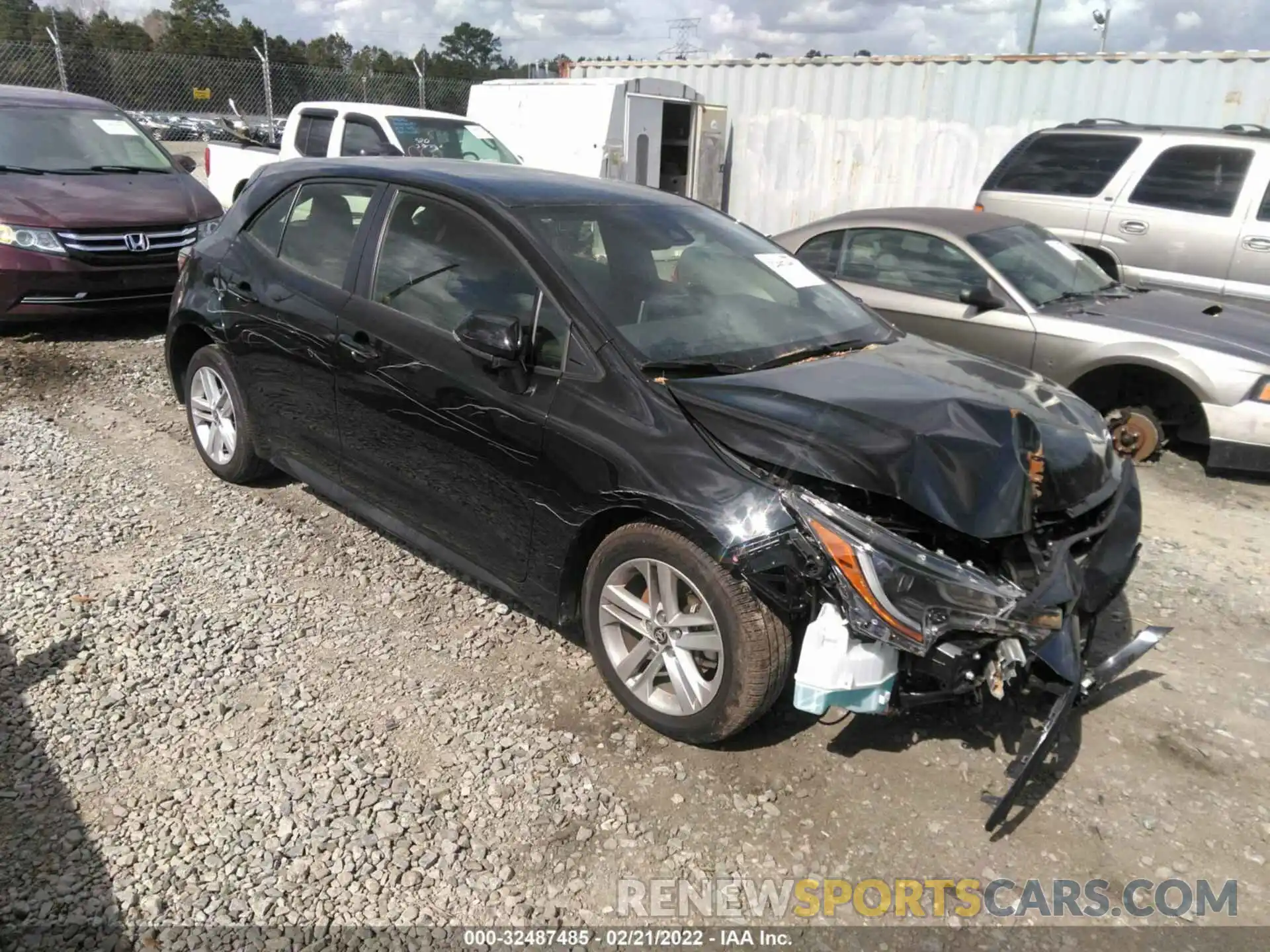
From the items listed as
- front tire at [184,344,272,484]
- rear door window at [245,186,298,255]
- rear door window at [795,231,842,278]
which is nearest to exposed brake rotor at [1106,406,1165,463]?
rear door window at [795,231,842,278]

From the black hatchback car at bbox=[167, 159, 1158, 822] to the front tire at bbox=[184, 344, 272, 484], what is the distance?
0.58 feet

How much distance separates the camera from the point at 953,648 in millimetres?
2549

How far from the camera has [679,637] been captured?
2.95m

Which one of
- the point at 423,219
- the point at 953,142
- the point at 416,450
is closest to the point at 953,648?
the point at 416,450

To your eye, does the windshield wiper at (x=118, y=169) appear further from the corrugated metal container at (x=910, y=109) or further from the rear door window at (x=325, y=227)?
the corrugated metal container at (x=910, y=109)

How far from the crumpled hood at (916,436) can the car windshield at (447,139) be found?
24.8ft

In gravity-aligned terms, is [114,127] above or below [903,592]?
above

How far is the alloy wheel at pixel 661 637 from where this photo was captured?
114 inches

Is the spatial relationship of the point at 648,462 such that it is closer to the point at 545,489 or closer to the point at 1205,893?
the point at 545,489

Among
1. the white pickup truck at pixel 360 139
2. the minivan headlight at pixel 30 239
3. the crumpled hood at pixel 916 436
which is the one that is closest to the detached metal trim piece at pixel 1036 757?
the crumpled hood at pixel 916 436

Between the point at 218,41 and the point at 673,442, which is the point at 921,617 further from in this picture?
the point at 218,41

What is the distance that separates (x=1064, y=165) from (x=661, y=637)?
22.3 ft

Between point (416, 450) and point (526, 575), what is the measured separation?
2.36ft

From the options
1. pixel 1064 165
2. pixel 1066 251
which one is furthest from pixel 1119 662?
Answer: pixel 1064 165
